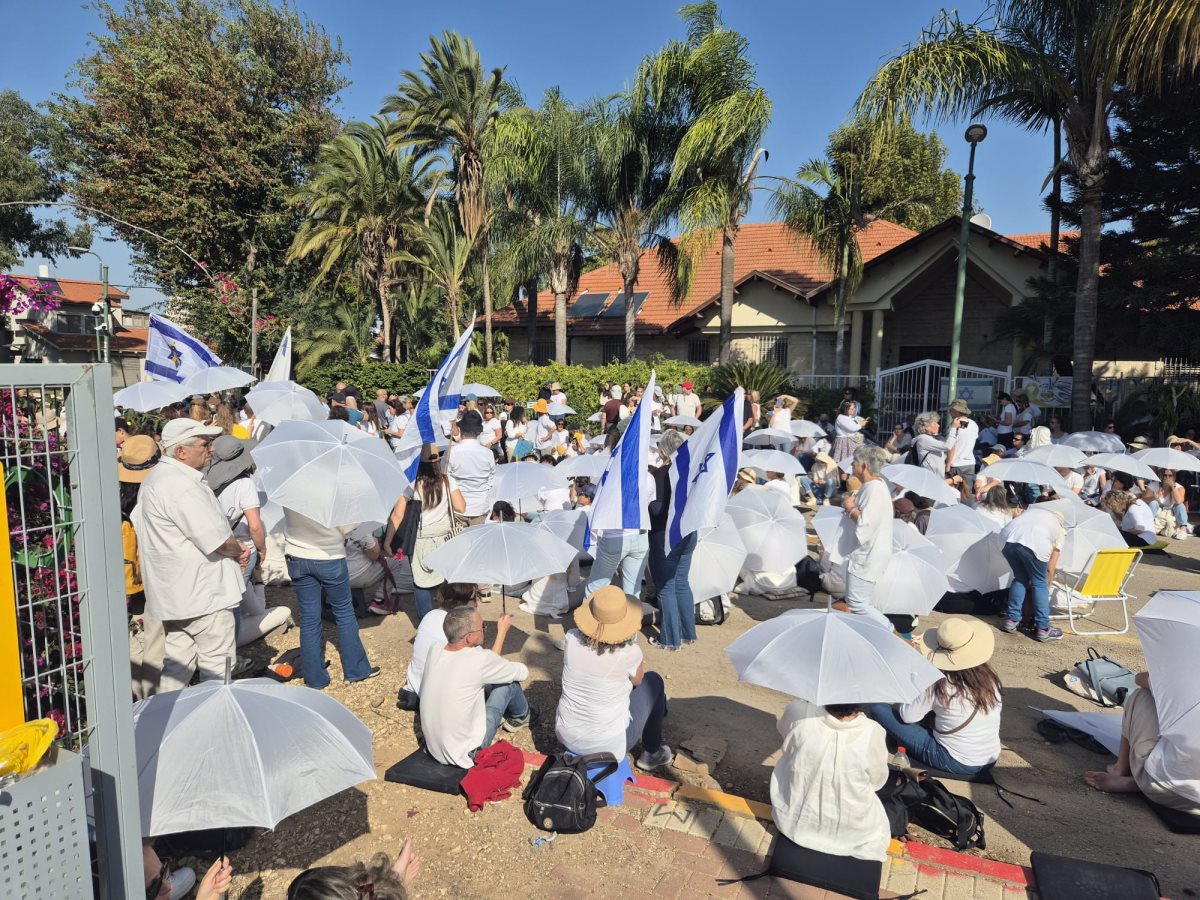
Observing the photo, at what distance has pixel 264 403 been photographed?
9.31 metres

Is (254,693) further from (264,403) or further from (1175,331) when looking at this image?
(1175,331)

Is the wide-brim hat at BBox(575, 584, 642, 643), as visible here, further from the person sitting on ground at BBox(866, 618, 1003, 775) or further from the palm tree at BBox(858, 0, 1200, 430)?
the palm tree at BBox(858, 0, 1200, 430)

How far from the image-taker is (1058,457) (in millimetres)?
9406

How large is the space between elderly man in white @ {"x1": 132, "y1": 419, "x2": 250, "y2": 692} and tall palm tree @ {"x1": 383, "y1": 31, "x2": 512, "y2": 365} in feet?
62.2

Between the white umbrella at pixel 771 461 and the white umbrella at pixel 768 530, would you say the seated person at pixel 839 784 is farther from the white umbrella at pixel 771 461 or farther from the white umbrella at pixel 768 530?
the white umbrella at pixel 771 461

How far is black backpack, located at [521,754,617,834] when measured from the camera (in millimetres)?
4020

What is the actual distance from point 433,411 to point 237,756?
4.45 metres

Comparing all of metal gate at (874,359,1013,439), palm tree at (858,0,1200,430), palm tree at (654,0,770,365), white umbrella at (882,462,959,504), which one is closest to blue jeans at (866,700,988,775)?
white umbrella at (882,462,959,504)

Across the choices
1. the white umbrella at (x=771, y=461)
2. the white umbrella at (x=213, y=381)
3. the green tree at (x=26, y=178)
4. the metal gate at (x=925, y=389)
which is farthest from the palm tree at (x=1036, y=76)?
the green tree at (x=26, y=178)

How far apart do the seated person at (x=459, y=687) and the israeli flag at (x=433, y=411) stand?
8.13 ft

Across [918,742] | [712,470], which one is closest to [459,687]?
[712,470]

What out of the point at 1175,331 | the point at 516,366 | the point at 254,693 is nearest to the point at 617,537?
the point at 254,693

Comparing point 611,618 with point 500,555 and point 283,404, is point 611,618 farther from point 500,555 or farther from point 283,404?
point 283,404

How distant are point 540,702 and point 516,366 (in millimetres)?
18288
